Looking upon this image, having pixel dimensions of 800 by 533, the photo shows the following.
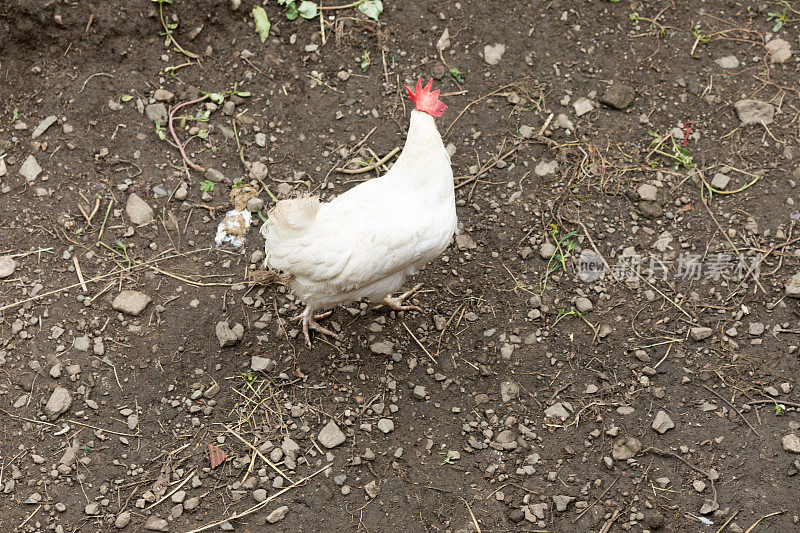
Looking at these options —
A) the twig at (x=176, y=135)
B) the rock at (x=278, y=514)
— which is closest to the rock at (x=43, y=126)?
the twig at (x=176, y=135)

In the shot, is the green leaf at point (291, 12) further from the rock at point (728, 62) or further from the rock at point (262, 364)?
the rock at point (728, 62)

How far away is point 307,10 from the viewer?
4.94 meters

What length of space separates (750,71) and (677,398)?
9.17 feet

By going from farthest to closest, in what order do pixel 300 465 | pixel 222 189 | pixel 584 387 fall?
1. pixel 222 189
2. pixel 584 387
3. pixel 300 465

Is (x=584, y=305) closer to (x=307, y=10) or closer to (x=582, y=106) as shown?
(x=582, y=106)

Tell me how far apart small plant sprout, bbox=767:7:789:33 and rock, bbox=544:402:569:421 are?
364 cm

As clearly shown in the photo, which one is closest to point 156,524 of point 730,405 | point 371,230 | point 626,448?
point 371,230

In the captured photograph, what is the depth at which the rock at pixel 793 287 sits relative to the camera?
3877 mm

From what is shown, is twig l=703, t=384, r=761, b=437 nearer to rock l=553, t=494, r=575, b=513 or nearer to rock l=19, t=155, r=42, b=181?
rock l=553, t=494, r=575, b=513

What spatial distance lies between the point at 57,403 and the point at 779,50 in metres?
5.73

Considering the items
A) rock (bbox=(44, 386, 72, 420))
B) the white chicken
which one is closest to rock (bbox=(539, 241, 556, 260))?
the white chicken

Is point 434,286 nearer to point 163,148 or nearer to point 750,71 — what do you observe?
point 163,148

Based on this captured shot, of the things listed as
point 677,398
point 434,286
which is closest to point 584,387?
point 677,398

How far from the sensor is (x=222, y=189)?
4.40 m
